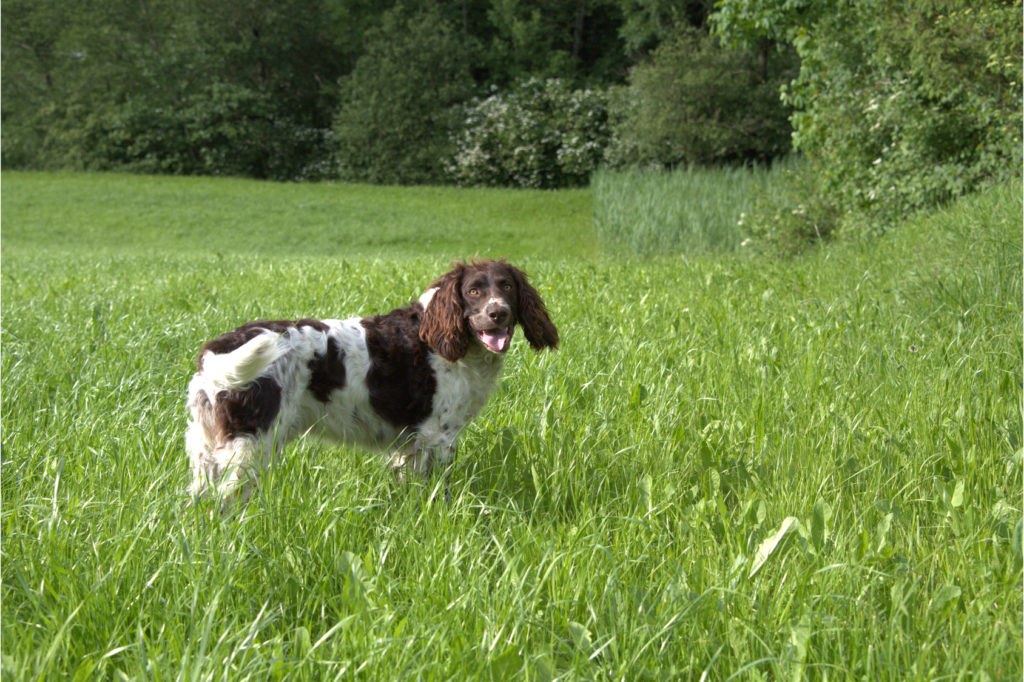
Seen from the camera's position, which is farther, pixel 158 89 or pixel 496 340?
pixel 158 89

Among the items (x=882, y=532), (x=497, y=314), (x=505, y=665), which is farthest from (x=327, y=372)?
(x=882, y=532)

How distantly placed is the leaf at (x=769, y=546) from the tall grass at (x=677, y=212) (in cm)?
1043

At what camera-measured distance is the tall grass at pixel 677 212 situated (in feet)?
44.9

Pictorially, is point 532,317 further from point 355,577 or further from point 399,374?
point 355,577

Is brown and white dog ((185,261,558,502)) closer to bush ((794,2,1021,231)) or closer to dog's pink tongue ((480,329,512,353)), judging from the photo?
dog's pink tongue ((480,329,512,353))

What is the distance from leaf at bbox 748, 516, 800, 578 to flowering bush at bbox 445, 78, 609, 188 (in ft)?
92.8

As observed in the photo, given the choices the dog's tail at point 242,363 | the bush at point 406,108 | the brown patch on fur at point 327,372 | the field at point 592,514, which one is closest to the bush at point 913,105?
the field at point 592,514

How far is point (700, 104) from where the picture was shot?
23672mm

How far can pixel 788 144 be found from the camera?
27219 millimetres

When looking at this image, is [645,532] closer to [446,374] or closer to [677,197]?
[446,374]

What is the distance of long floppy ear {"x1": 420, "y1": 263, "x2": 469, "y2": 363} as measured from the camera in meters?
3.19

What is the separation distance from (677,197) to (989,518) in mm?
13371

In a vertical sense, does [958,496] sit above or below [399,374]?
below

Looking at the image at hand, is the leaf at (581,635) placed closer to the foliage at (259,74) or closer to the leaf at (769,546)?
the leaf at (769,546)
